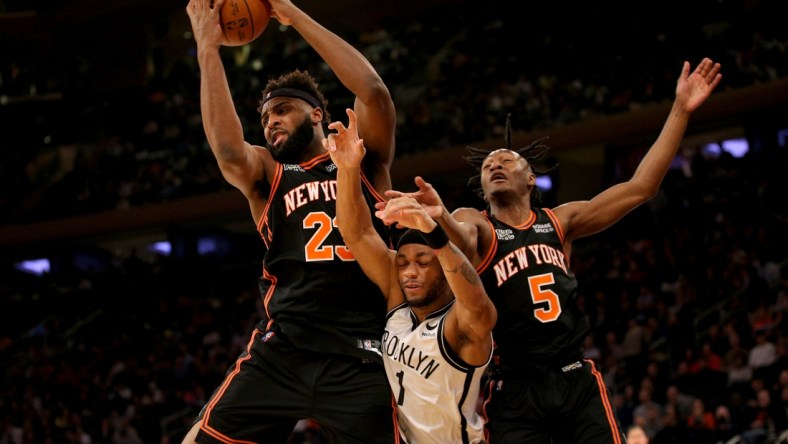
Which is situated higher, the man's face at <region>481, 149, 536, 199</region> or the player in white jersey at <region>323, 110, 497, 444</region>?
the man's face at <region>481, 149, 536, 199</region>

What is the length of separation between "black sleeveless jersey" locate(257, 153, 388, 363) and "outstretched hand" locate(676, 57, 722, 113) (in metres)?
1.97

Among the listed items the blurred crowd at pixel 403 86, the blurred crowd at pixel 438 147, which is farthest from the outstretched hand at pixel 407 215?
the blurred crowd at pixel 403 86

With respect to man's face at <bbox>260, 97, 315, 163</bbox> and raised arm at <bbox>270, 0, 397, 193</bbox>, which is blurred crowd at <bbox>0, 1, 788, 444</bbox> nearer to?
raised arm at <bbox>270, 0, 397, 193</bbox>

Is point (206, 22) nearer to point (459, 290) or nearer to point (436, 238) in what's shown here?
point (436, 238)

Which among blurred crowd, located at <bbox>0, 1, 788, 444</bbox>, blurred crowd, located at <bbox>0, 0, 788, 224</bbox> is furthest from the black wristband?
blurred crowd, located at <bbox>0, 0, 788, 224</bbox>

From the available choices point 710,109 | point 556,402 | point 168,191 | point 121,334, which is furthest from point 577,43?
point 556,402

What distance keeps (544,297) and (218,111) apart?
1792 mm

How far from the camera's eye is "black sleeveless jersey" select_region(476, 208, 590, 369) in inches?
189

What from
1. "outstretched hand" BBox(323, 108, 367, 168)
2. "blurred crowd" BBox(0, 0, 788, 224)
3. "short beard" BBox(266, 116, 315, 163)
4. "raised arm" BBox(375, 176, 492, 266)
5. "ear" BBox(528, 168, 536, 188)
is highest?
"blurred crowd" BBox(0, 0, 788, 224)

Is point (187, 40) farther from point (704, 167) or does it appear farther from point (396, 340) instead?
point (396, 340)

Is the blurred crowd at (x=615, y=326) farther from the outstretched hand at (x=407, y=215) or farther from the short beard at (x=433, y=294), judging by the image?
the outstretched hand at (x=407, y=215)

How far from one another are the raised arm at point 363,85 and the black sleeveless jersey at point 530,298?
74 centimetres

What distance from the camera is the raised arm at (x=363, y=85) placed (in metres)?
4.55

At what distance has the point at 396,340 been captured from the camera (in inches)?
173
